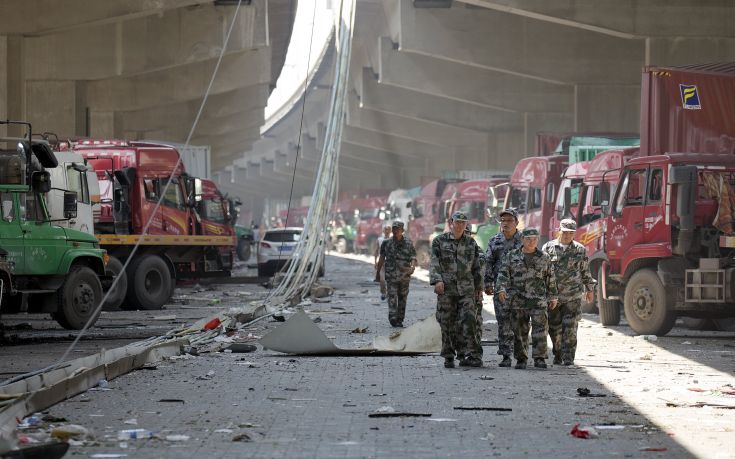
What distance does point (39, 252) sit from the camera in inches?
803

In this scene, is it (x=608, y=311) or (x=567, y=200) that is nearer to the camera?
(x=608, y=311)

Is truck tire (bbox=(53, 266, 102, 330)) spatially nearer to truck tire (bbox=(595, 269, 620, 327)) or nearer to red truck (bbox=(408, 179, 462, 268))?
truck tire (bbox=(595, 269, 620, 327))

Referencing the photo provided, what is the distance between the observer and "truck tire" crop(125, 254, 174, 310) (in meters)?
27.2

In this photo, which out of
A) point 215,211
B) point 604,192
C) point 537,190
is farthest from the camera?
point 215,211

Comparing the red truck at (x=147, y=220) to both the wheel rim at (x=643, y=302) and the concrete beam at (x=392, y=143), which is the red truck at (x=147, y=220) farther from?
the concrete beam at (x=392, y=143)

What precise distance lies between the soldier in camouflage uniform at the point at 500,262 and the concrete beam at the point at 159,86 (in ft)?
109

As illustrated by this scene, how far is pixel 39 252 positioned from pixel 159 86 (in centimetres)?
3016

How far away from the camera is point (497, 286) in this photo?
1505cm

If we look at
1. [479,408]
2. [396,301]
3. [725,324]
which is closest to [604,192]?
[725,324]

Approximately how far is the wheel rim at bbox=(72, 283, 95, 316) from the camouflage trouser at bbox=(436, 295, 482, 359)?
7.65 m

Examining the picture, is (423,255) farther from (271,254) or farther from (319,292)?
(319,292)

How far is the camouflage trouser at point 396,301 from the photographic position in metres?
21.7

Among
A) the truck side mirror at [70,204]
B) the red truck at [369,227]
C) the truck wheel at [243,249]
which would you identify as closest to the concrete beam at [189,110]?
the truck wheel at [243,249]

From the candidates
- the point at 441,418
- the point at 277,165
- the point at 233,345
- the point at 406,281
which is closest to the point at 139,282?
the point at 406,281
